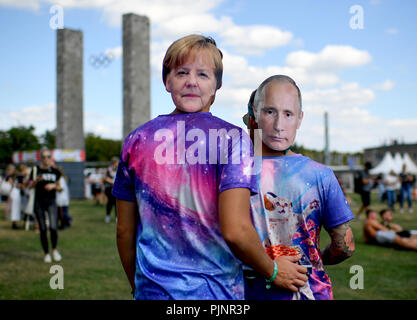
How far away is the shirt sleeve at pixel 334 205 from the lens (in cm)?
197

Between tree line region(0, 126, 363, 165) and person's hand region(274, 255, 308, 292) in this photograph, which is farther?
tree line region(0, 126, 363, 165)

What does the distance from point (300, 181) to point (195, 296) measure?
2.24 ft

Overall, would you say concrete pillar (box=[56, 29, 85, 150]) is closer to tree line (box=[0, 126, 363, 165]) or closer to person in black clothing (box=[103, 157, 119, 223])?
person in black clothing (box=[103, 157, 119, 223])

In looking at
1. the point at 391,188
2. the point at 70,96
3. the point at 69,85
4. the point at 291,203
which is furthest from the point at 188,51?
the point at 70,96

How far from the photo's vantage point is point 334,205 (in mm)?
1966

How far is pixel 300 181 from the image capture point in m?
1.96

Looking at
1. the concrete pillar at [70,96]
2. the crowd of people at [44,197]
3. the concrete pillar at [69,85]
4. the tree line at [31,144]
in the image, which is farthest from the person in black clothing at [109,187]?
the tree line at [31,144]

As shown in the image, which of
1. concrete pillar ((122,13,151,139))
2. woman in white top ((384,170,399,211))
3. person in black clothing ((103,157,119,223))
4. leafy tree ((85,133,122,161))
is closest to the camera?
person in black clothing ((103,157,119,223))

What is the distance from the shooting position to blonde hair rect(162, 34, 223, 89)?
1.69m

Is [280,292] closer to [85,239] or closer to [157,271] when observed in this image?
[157,271]

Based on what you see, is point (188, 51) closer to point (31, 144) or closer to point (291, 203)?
point (291, 203)

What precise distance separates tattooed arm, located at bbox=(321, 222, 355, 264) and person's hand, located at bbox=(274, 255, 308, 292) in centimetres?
21

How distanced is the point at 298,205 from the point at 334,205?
0.51 feet

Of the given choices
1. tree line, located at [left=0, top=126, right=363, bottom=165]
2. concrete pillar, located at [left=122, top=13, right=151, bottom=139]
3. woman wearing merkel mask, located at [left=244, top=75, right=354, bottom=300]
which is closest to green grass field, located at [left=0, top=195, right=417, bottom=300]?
woman wearing merkel mask, located at [left=244, top=75, right=354, bottom=300]
